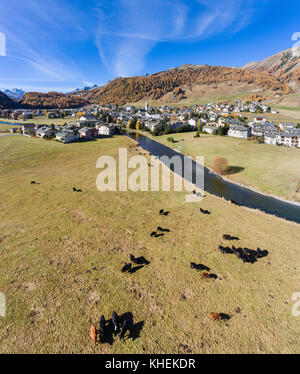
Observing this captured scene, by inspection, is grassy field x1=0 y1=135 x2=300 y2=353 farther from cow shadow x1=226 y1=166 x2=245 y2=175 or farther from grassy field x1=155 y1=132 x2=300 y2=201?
cow shadow x1=226 y1=166 x2=245 y2=175

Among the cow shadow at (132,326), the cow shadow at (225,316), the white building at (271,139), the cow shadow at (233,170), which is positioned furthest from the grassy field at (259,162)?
the cow shadow at (132,326)

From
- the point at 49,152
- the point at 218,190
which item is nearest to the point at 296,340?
the point at 218,190

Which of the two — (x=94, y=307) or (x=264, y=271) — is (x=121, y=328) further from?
(x=264, y=271)

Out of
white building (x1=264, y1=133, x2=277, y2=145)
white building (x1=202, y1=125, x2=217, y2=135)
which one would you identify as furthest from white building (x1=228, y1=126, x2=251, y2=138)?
white building (x1=264, y1=133, x2=277, y2=145)

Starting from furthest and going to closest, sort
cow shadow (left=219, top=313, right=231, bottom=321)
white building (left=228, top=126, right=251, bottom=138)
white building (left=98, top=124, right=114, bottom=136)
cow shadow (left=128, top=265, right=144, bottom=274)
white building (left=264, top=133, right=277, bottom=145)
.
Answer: white building (left=98, top=124, right=114, bottom=136) → white building (left=228, top=126, right=251, bottom=138) → white building (left=264, top=133, right=277, bottom=145) → cow shadow (left=128, top=265, right=144, bottom=274) → cow shadow (left=219, top=313, right=231, bottom=321)

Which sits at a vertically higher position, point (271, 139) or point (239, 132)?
point (239, 132)

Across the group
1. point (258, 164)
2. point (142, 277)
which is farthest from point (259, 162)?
point (142, 277)

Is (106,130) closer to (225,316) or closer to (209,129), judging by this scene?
(209,129)
